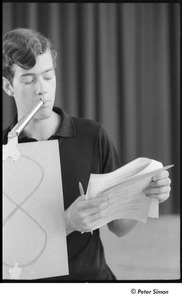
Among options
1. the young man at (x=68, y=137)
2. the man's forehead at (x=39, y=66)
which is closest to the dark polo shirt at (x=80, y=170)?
the young man at (x=68, y=137)

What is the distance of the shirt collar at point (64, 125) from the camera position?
93cm

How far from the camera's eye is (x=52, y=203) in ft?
3.00

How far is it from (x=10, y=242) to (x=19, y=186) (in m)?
0.13

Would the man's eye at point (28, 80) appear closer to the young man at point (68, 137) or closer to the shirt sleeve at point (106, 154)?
the young man at point (68, 137)

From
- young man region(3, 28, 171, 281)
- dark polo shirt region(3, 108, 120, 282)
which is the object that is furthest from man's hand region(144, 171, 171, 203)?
dark polo shirt region(3, 108, 120, 282)

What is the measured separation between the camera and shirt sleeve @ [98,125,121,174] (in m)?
0.93

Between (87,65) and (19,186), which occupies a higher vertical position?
(87,65)

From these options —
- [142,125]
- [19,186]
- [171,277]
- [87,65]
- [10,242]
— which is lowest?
[171,277]

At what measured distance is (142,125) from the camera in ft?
3.18

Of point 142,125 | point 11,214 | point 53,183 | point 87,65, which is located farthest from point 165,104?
point 11,214

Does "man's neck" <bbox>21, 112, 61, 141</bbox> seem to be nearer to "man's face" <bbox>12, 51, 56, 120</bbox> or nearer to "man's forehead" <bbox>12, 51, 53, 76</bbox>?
"man's face" <bbox>12, 51, 56, 120</bbox>

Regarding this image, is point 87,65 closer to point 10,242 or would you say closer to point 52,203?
point 52,203

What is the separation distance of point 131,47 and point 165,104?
162 millimetres

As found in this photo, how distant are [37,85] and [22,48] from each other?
0.09 metres
